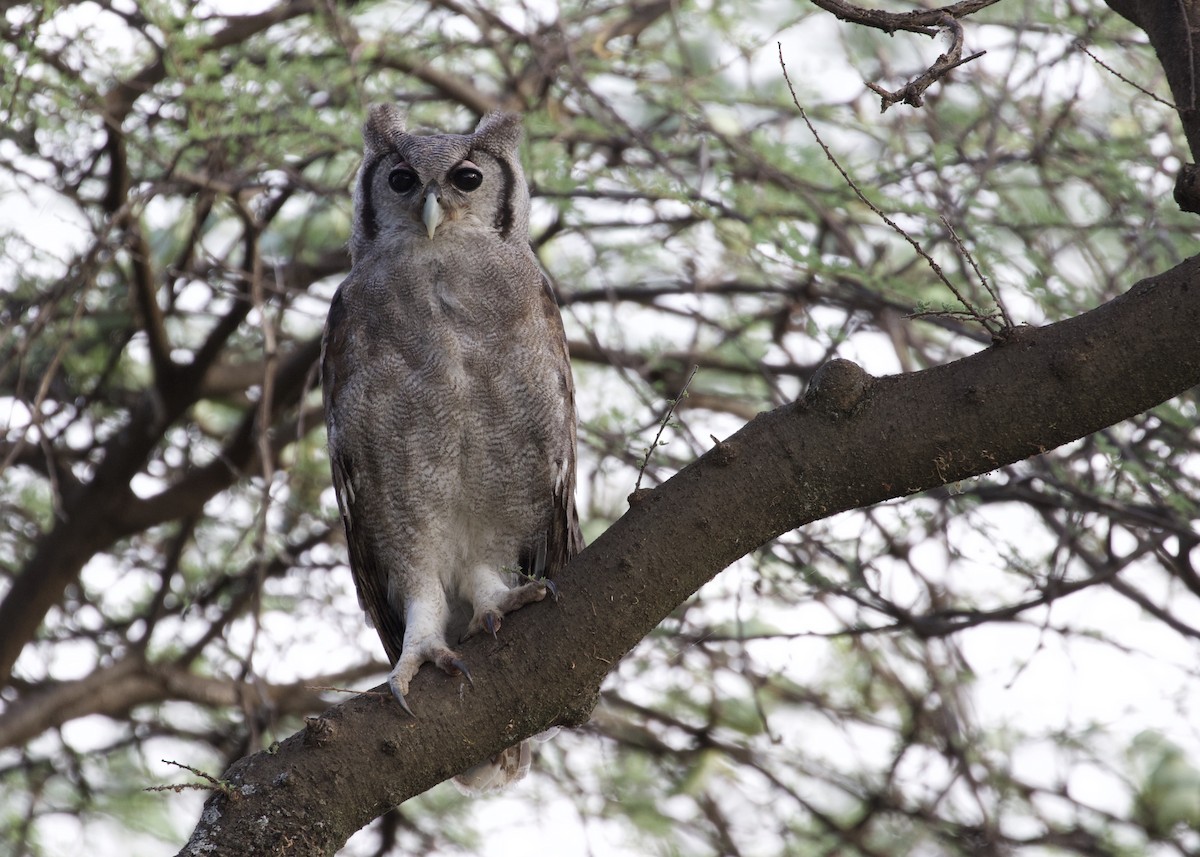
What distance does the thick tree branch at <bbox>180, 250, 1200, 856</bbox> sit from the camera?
222 cm

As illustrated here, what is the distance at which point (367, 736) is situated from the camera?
2.55 m

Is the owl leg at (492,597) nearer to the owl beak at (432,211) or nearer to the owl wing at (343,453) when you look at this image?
the owl wing at (343,453)

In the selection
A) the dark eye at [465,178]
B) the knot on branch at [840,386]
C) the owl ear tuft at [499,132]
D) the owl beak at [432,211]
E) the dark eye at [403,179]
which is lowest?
the knot on branch at [840,386]

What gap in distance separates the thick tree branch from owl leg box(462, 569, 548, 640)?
21 cm

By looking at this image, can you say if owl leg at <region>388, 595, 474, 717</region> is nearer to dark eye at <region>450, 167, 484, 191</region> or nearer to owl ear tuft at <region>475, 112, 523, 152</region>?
dark eye at <region>450, 167, 484, 191</region>

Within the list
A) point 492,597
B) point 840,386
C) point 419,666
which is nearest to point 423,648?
point 419,666

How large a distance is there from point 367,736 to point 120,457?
2.93 m

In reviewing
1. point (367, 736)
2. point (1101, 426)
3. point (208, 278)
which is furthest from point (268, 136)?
point (1101, 426)

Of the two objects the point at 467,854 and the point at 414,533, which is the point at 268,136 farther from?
the point at 467,854

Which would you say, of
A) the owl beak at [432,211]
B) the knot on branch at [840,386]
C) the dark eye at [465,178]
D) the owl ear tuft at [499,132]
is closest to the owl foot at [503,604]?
the knot on branch at [840,386]

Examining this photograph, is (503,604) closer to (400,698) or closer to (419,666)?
(419,666)

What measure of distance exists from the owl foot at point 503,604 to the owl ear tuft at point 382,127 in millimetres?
1480

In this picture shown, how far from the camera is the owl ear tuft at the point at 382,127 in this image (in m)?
4.05

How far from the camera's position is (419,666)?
3336 millimetres
